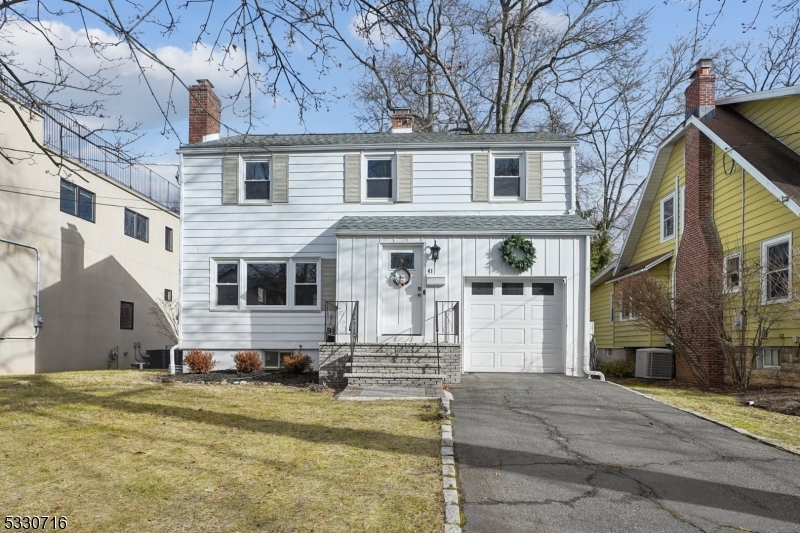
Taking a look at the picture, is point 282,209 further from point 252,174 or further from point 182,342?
point 182,342

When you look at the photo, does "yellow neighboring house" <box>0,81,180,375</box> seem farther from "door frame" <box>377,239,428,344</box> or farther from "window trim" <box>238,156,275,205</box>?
"door frame" <box>377,239,428,344</box>

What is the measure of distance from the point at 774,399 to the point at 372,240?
27.7ft

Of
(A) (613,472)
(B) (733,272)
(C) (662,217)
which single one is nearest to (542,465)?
(A) (613,472)

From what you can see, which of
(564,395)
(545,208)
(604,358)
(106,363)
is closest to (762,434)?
(564,395)

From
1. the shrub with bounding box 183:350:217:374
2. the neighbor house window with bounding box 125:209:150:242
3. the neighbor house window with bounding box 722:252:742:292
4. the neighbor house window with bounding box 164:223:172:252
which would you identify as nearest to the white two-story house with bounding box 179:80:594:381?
the shrub with bounding box 183:350:217:374

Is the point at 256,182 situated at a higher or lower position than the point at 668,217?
higher

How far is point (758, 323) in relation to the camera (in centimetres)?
1298

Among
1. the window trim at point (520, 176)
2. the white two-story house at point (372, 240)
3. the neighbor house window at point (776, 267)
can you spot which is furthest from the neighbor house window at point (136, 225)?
the neighbor house window at point (776, 267)

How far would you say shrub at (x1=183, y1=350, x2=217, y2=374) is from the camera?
14.8 metres

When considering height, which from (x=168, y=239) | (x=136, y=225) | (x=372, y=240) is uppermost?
(x=136, y=225)

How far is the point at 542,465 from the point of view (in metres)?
6.38

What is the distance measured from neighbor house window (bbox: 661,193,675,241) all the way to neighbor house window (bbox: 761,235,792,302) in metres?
4.53

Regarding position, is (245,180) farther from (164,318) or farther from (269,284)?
(164,318)

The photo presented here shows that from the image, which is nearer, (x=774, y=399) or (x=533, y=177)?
(x=774, y=399)
